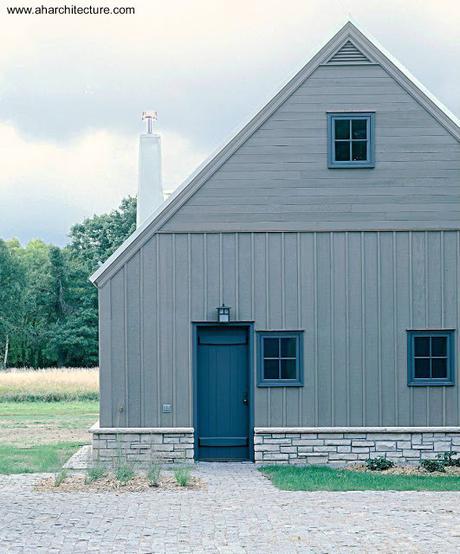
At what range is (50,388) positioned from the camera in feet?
112

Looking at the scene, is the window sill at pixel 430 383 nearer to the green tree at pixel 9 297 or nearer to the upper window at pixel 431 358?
the upper window at pixel 431 358

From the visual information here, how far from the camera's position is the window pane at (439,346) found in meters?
17.2

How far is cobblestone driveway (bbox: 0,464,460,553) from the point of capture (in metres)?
9.86

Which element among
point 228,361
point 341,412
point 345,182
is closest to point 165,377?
point 228,361

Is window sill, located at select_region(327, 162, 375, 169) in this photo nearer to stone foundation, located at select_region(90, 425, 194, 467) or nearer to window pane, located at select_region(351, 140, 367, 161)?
window pane, located at select_region(351, 140, 367, 161)

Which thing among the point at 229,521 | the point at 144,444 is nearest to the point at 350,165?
the point at 144,444

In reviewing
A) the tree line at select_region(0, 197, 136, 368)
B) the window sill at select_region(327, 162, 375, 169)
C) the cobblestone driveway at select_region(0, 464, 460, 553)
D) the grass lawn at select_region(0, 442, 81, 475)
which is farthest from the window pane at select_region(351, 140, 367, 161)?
the tree line at select_region(0, 197, 136, 368)

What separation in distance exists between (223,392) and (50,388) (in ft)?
58.3

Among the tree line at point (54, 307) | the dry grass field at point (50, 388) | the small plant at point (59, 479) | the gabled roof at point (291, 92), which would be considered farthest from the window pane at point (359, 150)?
the tree line at point (54, 307)

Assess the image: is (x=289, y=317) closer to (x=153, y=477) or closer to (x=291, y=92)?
(x=291, y=92)

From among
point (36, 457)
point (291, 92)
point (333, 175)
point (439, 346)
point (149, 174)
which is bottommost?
point (36, 457)

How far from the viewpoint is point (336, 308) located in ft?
A: 56.4

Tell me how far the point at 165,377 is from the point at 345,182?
4274mm

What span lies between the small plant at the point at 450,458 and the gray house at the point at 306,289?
0.51ft
